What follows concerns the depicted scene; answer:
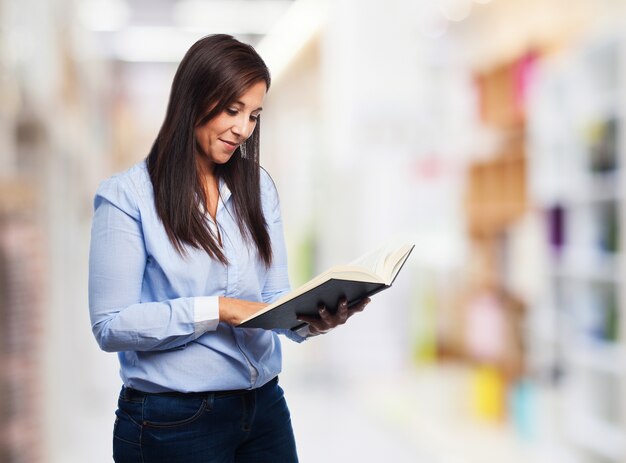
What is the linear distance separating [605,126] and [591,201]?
379mm

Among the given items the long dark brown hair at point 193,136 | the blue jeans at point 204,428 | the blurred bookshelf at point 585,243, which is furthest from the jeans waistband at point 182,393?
the blurred bookshelf at point 585,243

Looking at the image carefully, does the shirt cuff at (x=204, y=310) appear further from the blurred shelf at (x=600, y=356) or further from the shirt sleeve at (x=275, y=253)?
the blurred shelf at (x=600, y=356)

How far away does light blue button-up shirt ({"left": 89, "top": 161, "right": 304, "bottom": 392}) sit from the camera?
1.85 ft

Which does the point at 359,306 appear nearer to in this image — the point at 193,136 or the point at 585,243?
the point at 193,136

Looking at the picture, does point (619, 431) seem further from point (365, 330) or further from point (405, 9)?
point (405, 9)

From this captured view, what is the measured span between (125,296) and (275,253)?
106 mm

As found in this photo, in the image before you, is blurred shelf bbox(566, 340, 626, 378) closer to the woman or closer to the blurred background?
the blurred background

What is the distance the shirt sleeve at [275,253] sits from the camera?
23.3 inches

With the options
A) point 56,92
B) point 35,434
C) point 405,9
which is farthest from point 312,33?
point 35,434

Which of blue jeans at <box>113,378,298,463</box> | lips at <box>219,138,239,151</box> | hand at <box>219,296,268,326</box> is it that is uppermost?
lips at <box>219,138,239,151</box>

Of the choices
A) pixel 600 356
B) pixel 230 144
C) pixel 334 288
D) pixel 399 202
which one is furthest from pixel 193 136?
pixel 399 202

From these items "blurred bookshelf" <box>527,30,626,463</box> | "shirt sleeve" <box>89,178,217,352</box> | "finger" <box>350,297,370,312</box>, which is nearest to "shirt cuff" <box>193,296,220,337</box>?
"shirt sleeve" <box>89,178,217,352</box>

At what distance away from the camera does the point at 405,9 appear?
8430 millimetres

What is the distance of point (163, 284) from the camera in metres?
0.59
